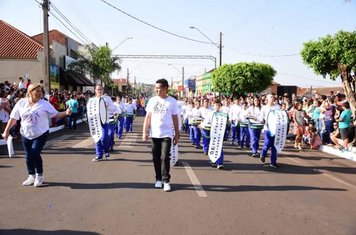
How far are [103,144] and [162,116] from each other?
364 centimetres

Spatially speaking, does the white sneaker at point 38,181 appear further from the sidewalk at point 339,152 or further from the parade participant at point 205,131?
the sidewalk at point 339,152

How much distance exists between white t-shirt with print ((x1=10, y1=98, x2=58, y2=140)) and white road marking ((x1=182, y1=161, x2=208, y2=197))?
2.90m

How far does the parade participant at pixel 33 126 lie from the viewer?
7105 millimetres

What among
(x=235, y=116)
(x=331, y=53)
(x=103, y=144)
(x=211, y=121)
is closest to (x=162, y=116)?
(x=211, y=121)

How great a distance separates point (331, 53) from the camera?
1535 cm

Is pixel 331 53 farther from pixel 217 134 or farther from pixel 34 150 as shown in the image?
pixel 34 150

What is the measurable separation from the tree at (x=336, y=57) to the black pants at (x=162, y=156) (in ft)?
33.6

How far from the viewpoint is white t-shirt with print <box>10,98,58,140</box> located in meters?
7.10

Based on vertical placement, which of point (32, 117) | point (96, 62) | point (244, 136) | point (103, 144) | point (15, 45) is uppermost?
Result: point (15, 45)

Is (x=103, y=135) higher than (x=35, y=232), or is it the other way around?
(x=103, y=135)

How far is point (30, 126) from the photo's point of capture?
7.08 m

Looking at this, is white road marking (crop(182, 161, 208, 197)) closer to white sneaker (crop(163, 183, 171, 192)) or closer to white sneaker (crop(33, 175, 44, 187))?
white sneaker (crop(163, 183, 171, 192))

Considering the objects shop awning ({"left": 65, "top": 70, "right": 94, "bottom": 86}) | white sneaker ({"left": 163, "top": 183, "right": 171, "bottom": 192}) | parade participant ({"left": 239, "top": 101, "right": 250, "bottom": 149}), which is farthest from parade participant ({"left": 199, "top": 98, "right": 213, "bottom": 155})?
shop awning ({"left": 65, "top": 70, "right": 94, "bottom": 86})

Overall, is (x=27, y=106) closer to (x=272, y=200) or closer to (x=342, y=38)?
(x=272, y=200)
